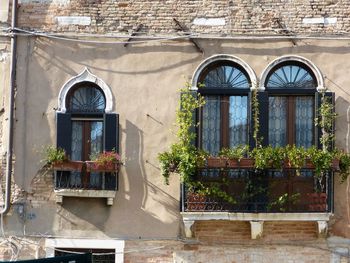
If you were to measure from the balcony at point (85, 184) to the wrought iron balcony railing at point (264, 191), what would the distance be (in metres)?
1.03

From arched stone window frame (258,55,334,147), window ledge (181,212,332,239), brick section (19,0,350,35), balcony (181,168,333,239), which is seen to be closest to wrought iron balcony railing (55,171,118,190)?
balcony (181,168,333,239)

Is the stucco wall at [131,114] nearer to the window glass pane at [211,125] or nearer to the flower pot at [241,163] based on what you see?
the window glass pane at [211,125]

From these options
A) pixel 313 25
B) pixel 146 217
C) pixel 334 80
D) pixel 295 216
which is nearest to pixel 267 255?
pixel 295 216

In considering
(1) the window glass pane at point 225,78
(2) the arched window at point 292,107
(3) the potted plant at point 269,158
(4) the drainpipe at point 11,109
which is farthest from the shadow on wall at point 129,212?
(2) the arched window at point 292,107

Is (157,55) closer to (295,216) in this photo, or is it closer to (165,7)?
(165,7)

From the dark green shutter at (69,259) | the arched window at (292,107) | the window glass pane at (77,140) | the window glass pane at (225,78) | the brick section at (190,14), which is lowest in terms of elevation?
the dark green shutter at (69,259)

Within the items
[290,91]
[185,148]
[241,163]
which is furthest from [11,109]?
[290,91]

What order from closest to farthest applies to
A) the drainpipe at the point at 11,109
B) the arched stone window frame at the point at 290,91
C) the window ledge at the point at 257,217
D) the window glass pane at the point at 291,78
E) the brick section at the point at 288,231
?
the window ledge at the point at 257,217
the brick section at the point at 288,231
the arched stone window frame at the point at 290,91
the drainpipe at the point at 11,109
the window glass pane at the point at 291,78

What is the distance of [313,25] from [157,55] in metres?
2.26

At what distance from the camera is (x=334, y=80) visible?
1078 centimetres

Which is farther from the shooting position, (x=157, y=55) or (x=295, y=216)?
(x=157, y=55)

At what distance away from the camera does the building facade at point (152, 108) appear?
10641 mm

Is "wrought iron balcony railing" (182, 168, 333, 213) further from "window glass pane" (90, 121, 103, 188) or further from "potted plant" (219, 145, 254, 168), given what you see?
"window glass pane" (90, 121, 103, 188)

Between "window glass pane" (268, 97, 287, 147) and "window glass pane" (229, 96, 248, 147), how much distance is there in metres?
0.35
